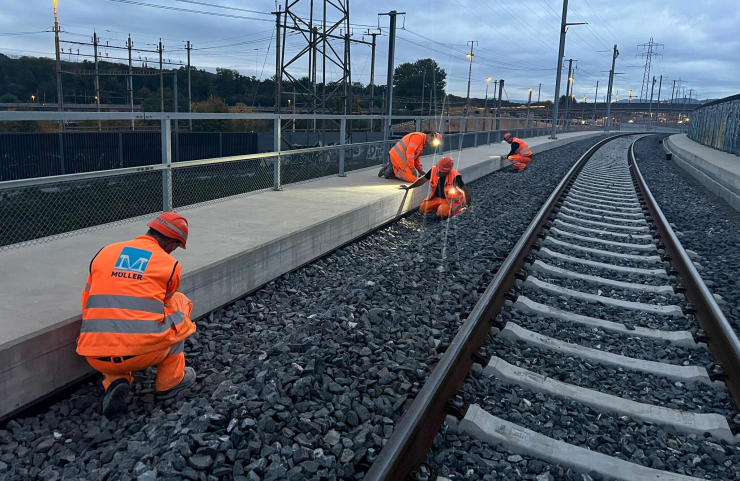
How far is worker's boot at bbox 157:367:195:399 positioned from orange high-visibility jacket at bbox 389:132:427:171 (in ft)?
25.6

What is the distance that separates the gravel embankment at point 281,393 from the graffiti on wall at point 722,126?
19.9 metres

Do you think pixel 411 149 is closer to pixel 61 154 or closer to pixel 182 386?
pixel 182 386

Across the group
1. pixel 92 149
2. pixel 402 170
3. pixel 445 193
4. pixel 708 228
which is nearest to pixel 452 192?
pixel 445 193

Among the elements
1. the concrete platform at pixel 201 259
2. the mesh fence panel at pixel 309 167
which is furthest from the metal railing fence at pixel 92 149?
the concrete platform at pixel 201 259

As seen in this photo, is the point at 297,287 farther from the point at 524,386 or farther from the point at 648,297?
the point at 648,297

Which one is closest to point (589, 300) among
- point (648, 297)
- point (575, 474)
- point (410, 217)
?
point (648, 297)

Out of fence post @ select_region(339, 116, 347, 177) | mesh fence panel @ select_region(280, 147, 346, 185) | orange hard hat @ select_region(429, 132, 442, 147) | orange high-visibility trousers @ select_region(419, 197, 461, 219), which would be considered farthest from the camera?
mesh fence panel @ select_region(280, 147, 346, 185)

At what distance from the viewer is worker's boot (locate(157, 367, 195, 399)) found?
13.2ft

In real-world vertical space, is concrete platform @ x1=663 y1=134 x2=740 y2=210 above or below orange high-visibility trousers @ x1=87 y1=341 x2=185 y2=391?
above

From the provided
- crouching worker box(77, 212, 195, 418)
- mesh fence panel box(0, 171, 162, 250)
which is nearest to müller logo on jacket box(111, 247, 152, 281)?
crouching worker box(77, 212, 195, 418)

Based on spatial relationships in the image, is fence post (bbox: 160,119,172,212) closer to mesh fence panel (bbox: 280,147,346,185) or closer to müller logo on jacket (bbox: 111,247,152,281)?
müller logo on jacket (bbox: 111,247,152,281)

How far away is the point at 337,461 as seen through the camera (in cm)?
316

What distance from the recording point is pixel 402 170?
11.6 m

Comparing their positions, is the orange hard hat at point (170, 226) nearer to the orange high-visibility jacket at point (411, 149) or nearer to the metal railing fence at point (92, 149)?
the orange high-visibility jacket at point (411, 149)
